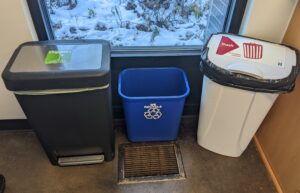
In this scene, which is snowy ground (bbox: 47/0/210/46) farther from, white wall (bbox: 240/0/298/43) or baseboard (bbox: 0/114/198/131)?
baseboard (bbox: 0/114/198/131)

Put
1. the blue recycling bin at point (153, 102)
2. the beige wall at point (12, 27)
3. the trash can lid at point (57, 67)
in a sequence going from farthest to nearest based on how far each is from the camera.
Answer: the blue recycling bin at point (153, 102) → the beige wall at point (12, 27) → the trash can lid at point (57, 67)

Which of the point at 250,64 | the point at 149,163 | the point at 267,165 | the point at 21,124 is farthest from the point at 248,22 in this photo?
the point at 21,124

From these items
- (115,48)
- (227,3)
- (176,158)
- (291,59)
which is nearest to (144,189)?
(176,158)

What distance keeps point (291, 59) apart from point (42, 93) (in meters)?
1.17

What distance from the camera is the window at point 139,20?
1460mm

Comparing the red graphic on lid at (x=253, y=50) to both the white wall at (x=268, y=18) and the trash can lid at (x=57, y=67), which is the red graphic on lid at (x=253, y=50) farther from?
the trash can lid at (x=57, y=67)

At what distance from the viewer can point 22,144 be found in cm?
163

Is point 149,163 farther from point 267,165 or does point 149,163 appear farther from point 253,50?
point 253,50

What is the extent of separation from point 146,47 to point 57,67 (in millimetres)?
605

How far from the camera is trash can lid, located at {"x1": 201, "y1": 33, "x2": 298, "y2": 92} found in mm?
1127

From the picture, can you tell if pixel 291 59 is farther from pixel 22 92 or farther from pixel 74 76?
pixel 22 92

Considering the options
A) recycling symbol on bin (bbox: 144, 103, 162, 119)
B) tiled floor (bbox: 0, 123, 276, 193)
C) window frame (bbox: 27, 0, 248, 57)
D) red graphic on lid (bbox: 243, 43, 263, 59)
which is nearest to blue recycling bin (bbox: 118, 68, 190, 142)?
recycling symbol on bin (bbox: 144, 103, 162, 119)

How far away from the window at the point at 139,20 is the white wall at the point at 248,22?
0.35ft

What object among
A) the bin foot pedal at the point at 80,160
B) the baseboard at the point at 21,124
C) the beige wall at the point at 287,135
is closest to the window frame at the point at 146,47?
the beige wall at the point at 287,135
